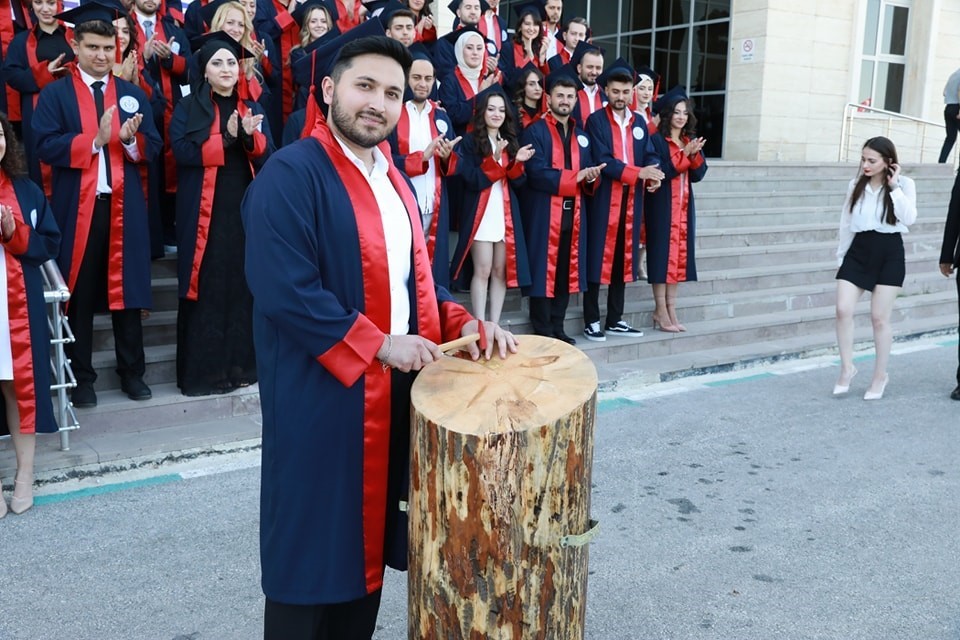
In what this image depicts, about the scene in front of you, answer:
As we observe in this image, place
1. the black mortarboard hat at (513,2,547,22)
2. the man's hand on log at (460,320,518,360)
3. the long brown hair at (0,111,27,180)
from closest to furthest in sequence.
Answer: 1. the man's hand on log at (460,320,518,360)
2. the long brown hair at (0,111,27,180)
3. the black mortarboard hat at (513,2,547,22)

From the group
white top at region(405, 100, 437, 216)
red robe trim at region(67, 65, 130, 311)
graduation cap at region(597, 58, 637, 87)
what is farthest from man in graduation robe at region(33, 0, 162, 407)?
graduation cap at region(597, 58, 637, 87)

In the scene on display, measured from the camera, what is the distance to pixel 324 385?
7.90ft

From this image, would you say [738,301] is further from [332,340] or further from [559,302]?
[332,340]

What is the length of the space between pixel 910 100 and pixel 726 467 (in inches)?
546

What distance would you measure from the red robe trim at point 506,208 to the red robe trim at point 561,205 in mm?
328

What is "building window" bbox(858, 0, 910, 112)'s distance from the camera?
16.0 m

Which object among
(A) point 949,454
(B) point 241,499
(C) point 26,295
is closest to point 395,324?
(B) point 241,499

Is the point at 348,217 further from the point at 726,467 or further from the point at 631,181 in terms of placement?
the point at 631,181

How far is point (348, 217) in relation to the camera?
241cm

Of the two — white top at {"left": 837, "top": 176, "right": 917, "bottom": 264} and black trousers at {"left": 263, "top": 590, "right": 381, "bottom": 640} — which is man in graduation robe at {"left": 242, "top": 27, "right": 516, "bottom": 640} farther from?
white top at {"left": 837, "top": 176, "right": 917, "bottom": 264}

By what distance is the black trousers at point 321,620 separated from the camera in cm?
251

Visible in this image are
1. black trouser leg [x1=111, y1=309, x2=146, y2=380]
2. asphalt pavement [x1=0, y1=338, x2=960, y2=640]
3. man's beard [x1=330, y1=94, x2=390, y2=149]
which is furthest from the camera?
black trouser leg [x1=111, y1=309, x2=146, y2=380]

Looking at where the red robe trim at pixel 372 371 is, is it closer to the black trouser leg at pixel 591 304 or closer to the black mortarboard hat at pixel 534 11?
the black trouser leg at pixel 591 304

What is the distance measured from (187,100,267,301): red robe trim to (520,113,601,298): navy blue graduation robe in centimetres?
242
